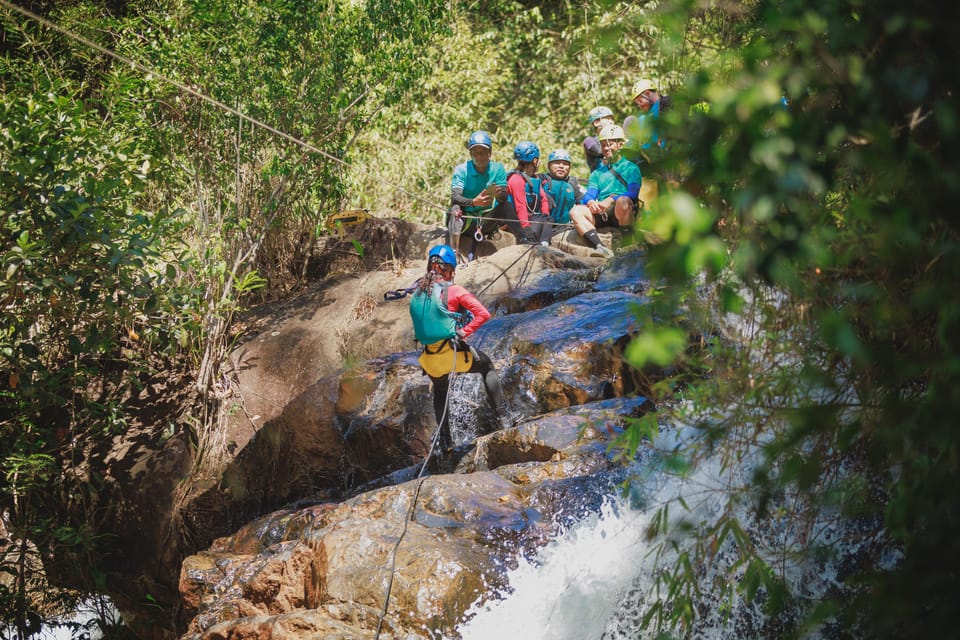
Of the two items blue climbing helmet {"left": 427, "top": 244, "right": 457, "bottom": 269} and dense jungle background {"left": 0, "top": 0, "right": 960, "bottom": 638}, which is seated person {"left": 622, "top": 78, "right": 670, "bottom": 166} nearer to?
dense jungle background {"left": 0, "top": 0, "right": 960, "bottom": 638}

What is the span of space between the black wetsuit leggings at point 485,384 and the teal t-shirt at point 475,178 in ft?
12.5

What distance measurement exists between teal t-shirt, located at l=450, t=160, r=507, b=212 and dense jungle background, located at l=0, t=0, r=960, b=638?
470 millimetres

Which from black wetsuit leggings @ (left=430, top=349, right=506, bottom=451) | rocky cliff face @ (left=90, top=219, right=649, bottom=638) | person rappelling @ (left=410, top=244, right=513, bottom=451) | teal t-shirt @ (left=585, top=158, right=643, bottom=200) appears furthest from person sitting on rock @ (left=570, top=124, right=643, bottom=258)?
person rappelling @ (left=410, top=244, right=513, bottom=451)

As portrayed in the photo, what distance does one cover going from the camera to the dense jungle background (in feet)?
7.07

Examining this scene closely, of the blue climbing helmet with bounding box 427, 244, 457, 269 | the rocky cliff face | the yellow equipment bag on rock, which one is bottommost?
the rocky cliff face

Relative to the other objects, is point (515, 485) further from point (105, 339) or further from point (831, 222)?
point (105, 339)

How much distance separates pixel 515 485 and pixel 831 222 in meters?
3.49

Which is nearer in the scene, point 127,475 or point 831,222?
point 831,222

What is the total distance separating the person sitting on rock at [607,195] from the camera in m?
10.2

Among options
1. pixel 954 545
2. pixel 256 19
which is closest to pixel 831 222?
pixel 954 545

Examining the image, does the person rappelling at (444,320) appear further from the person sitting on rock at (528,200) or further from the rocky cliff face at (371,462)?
the person sitting on rock at (528,200)

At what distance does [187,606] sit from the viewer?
6891 mm

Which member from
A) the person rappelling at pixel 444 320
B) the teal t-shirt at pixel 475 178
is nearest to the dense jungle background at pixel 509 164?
the teal t-shirt at pixel 475 178

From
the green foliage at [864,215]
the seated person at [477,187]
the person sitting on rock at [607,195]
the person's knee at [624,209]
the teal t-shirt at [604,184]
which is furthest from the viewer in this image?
the seated person at [477,187]
